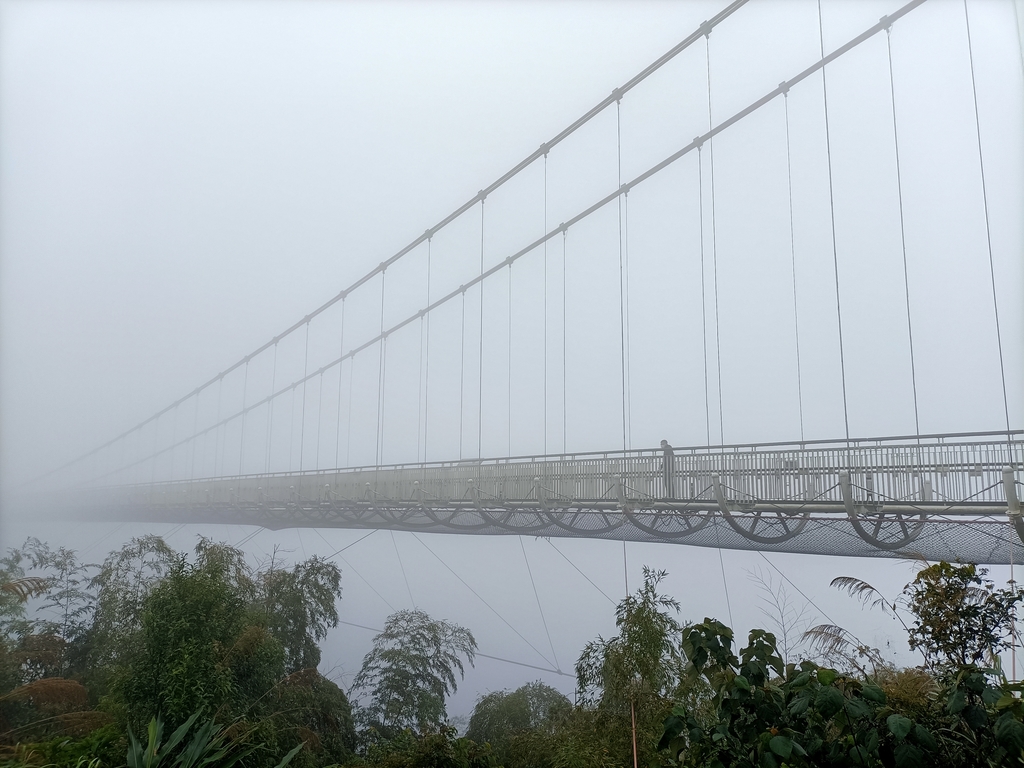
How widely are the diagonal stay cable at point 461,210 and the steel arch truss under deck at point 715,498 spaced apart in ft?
5.24

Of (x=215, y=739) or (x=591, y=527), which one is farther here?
(x=591, y=527)

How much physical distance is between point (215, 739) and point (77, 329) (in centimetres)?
603

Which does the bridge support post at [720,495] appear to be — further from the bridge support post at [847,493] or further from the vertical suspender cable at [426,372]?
the vertical suspender cable at [426,372]

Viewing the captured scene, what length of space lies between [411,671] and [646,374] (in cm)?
424

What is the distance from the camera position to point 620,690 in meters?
5.96

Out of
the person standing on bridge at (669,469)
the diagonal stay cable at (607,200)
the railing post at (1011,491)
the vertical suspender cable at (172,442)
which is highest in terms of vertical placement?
the diagonal stay cable at (607,200)

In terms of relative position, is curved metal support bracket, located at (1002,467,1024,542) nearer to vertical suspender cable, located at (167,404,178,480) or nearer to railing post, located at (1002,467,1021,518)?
railing post, located at (1002,467,1021,518)

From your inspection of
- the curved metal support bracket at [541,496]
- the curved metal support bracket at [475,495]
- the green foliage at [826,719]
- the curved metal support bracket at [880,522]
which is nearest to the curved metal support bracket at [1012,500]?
the curved metal support bracket at [880,522]

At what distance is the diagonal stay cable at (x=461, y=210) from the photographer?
8725mm

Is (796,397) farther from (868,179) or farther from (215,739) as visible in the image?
(215,739)

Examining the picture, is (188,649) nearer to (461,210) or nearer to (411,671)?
(411,671)

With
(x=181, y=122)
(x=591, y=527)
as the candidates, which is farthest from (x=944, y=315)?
(x=181, y=122)

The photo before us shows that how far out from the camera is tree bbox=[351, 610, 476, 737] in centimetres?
855

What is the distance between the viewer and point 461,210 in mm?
11930
